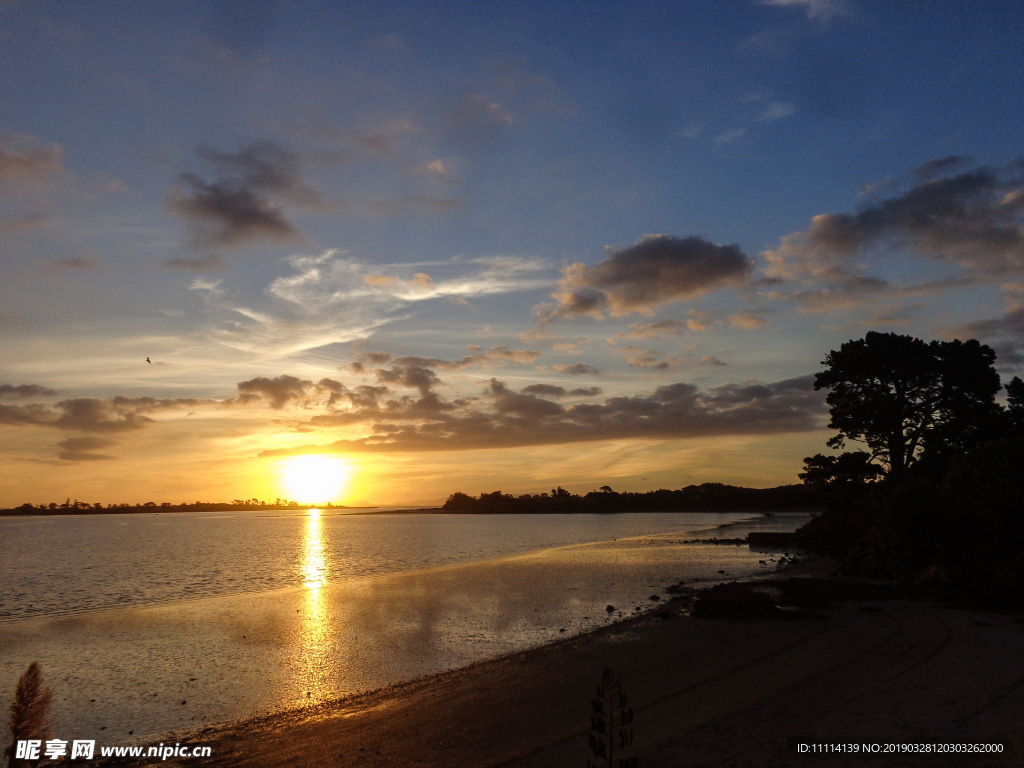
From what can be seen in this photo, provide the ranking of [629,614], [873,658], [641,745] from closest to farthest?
1. [641,745]
2. [873,658]
3. [629,614]

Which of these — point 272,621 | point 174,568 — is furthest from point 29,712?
point 174,568

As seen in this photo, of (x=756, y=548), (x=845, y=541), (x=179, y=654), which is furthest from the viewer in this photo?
(x=756, y=548)

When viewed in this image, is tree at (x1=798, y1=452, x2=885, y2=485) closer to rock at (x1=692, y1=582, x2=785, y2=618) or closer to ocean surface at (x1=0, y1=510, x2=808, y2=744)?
ocean surface at (x1=0, y1=510, x2=808, y2=744)

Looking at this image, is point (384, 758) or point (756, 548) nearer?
point (384, 758)

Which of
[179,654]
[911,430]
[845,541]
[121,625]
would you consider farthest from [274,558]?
[911,430]

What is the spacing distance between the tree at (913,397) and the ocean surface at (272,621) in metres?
14.0

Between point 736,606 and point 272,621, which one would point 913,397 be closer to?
point 736,606

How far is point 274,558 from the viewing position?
7556 centimetres

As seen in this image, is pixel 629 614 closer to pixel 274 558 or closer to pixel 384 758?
pixel 384 758

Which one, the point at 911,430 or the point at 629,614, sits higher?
the point at 911,430

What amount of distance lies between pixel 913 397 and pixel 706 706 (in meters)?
37.5

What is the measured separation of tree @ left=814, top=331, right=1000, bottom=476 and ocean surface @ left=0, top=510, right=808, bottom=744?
14017 millimetres

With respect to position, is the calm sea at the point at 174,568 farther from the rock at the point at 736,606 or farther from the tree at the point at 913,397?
the tree at the point at 913,397

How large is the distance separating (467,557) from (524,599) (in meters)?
35.4
